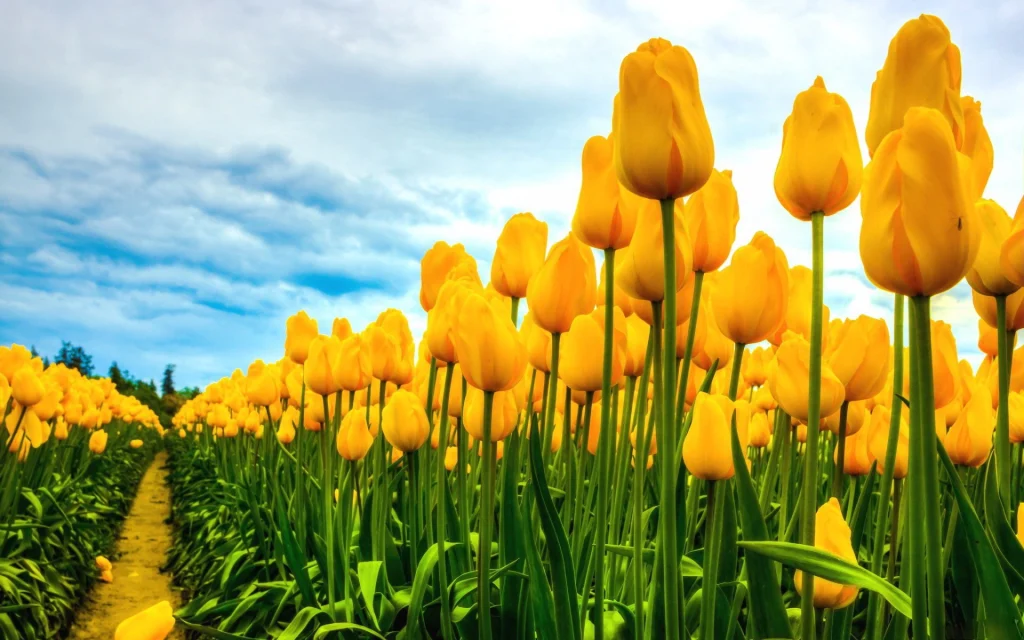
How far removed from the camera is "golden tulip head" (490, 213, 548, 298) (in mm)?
2213

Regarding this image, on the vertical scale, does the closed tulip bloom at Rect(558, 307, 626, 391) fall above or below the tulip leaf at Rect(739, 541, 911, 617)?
above

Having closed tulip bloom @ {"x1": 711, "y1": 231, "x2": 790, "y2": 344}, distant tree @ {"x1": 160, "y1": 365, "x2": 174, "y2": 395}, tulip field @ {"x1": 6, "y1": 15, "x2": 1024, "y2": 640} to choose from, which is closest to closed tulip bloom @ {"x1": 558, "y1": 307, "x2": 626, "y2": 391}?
tulip field @ {"x1": 6, "y1": 15, "x2": 1024, "y2": 640}

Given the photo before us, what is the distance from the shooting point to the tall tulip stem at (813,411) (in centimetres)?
131

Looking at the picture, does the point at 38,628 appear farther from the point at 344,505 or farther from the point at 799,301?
the point at 799,301

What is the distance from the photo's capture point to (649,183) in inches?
51.9

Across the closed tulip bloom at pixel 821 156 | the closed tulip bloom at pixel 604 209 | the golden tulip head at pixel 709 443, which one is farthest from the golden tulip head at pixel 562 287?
the closed tulip bloom at pixel 821 156

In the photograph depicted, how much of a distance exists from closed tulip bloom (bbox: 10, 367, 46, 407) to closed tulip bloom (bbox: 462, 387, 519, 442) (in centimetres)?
399

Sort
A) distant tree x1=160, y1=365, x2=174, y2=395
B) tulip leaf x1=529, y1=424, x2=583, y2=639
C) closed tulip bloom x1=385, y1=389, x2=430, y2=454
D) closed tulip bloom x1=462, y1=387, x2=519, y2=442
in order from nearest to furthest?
tulip leaf x1=529, y1=424, x2=583, y2=639 < closed tulip bloom x1=462, y1=387, x2=519, y2=442 < closed tulip bloom x1=385, y1=389, x2=430, y2=454 < distant tree x1=160, y1=365, x2=174, y2=395

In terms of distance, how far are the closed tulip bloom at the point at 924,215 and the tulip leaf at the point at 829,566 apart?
1.50 feet

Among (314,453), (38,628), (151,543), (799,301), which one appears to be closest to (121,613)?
(38,628)

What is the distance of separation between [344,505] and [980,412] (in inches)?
90.7

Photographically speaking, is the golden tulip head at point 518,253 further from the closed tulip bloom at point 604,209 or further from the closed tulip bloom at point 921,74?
the closed tulip bloom at point 921,74

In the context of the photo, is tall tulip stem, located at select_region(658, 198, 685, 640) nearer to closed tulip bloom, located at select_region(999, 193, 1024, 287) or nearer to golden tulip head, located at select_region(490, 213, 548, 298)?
closed tulip bloom, located at select_region(999, 193, 1024, 287)

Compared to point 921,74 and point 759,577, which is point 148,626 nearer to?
point 759,577
